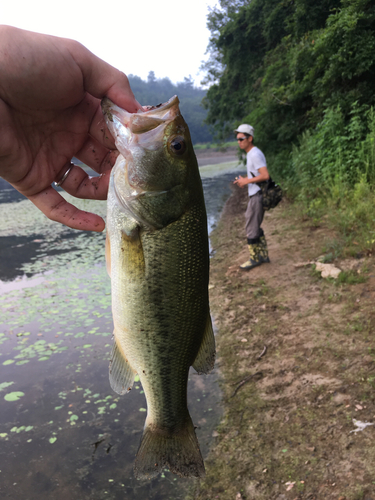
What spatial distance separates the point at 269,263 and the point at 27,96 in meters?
6.14

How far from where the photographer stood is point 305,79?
1159 centimetres

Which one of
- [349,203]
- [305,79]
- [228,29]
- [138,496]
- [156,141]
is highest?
[228,29]

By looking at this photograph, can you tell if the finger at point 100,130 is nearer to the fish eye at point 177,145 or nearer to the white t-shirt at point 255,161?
the fish eye at point 177,145

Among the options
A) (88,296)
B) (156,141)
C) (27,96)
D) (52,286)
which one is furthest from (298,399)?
(52,286)

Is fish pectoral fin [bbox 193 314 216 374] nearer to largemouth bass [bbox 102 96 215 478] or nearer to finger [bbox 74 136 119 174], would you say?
largemouth bass [bbox 102 96 215 478]

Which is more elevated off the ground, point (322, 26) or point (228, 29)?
point (228, 29)

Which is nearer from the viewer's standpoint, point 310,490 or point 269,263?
point 310,490

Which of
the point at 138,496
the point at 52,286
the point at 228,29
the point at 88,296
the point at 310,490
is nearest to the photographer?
the point at 310,490

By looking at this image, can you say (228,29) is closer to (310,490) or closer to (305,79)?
(305,79)

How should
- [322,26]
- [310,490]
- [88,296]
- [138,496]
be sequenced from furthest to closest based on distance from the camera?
[322,26], [88,296], [138,496], [310,490]

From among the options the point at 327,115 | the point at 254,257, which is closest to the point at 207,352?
the point at 254,257

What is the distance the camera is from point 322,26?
12898 mm

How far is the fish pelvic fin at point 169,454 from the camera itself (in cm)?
199

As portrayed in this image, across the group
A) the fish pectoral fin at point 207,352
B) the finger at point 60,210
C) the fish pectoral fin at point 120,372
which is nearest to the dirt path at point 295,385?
the fish pectoral fin at point 207,352
